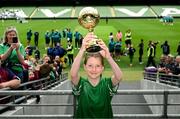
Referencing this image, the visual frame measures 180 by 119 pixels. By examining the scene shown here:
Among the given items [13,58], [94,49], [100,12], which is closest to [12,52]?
[13,58]

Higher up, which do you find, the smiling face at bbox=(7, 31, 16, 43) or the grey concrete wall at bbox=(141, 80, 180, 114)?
the smiling face at bbox=(7, 31, 16, 43)

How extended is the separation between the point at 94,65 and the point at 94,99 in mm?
361

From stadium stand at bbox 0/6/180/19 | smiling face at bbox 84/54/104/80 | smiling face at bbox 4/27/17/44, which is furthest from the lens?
stadium stand at bbox 0/6/180/19

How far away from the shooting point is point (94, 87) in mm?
5414

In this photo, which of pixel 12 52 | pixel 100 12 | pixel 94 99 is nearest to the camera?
pixel 94 99

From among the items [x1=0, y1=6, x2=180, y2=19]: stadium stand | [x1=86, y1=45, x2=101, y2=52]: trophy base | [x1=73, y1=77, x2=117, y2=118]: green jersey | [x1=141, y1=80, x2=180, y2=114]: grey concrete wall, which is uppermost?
[x1=0, y1=6, x2=180, y2=19]: stadium stand

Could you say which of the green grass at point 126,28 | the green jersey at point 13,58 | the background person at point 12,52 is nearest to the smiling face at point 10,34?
the background person at point 12,52

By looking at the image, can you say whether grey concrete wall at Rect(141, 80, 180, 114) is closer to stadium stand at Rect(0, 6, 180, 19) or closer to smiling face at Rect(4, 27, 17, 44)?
smiling face at Rect(4, 27, 17, 44)

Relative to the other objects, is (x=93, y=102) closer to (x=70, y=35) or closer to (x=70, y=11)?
(x=70, y=35)

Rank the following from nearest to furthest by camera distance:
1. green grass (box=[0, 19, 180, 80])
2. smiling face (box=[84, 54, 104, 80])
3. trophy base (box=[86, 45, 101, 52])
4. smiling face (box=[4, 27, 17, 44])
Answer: trophy base (box=[86, 45, 101, 52])
smiling face (box=[84, 54, 104, 80])
smiling face (box=[4, 27, 17, 44])
green grass (box=[0, 19, 180, 80])

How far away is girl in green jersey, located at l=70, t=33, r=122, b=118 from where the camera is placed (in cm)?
532

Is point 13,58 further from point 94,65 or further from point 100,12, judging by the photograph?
point 100,12

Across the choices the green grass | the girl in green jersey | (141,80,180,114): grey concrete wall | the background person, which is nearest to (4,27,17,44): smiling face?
the background person

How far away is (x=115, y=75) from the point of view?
5.45 meters
